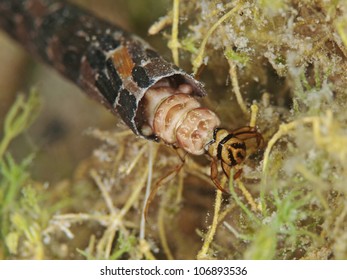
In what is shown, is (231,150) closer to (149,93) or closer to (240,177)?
(240,177)

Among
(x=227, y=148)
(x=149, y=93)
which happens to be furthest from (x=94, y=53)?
(x=227, y=148)

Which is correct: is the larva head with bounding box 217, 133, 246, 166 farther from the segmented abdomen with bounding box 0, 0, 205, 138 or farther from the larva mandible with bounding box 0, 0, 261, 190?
the segmented abdomen with bounding box 0, 0, 205, 138

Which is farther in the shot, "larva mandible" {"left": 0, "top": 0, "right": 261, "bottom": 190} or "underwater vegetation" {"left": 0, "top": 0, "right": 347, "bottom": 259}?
"larva mandible" {"left": 0, "top": 0, "right": 261, "bottom": 190}

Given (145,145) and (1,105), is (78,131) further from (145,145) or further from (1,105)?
(145,145)

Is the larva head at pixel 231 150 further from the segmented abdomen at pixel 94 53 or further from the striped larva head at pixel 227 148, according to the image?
the segmented abdomen at pixel 94 53

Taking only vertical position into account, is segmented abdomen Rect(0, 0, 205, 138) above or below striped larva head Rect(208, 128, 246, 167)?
above

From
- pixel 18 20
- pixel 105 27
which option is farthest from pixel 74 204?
pixel 18 20

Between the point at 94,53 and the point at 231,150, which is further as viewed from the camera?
the point at 94,53

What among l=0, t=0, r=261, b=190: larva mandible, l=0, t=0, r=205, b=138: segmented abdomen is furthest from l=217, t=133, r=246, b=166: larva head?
l=0, t=0, r=205, b=138: segmented abdomen
